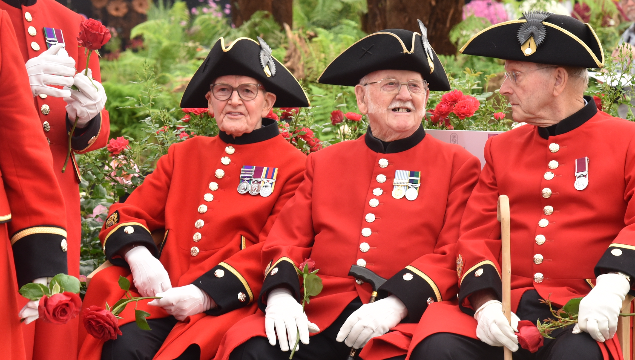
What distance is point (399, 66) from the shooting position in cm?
308

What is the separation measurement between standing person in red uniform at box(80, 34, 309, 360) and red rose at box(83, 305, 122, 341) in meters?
0.22

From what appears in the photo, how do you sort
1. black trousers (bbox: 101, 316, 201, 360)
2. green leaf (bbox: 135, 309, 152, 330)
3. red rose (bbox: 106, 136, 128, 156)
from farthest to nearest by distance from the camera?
red rose (bbox: 106, 136, 128, 156) < black trousers (bbox: 101, 316, 201, 360) < green leaf (bbox: 135, 309, 152, 330)

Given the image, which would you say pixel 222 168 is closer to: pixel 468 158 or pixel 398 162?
pixel 398 162

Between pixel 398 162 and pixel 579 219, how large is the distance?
2.81 ft

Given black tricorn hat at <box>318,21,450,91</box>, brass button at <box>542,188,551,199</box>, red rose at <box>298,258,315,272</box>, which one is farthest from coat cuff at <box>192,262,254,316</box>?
brass button at <box>542,188,551,199</box>

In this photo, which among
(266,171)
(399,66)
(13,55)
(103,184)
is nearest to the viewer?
(13,55)

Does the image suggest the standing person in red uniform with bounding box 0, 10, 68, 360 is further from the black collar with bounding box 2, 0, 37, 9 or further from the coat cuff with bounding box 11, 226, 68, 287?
the black collar with bounding box 2, 0, 37, 9

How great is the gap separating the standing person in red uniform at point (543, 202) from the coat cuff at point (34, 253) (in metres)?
1.31

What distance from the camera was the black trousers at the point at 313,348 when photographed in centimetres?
269

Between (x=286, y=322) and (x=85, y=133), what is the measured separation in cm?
124

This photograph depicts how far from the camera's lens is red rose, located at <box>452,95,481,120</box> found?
3865mm

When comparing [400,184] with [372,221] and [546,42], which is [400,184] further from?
[546,42]

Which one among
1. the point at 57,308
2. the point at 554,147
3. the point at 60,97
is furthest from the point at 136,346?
the point at 554,147

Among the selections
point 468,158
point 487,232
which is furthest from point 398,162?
point 487,232
